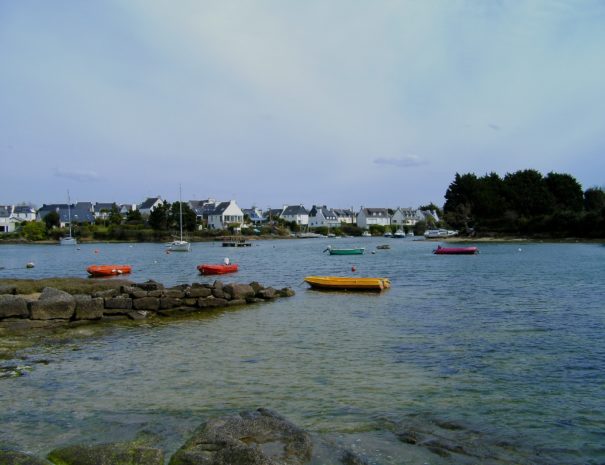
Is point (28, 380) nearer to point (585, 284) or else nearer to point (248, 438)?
point (248, 438)

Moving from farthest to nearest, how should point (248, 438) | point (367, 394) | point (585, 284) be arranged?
1. point (585, 284)
2. point (367, 394)
3. point (248, 438)

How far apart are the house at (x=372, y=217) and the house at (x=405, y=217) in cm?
250

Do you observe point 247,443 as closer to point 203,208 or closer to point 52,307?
point 52,307

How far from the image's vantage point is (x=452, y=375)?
12.0 m

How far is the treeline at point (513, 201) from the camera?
11188 centimetres

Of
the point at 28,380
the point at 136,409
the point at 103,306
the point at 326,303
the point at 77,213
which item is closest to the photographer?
the point at 136,409

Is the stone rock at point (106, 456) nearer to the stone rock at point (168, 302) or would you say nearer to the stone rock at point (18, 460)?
the stone rock at point (18, 460)

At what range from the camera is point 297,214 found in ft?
589

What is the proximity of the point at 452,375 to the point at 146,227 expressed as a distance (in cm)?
12519

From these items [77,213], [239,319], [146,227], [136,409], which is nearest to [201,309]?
[239,319]

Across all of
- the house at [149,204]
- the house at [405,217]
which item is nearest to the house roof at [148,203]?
the house at [149,204]

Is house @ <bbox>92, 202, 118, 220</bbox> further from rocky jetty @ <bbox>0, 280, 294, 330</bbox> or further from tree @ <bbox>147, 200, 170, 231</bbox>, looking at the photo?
rocky jetty @ <bbox>0, 280, 294, 330</bbox>

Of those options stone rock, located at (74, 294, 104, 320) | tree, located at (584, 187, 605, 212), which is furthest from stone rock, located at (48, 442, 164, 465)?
tree, located at (584, 187, 605, 212)

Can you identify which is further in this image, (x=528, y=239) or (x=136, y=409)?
(x=528, y=239)
